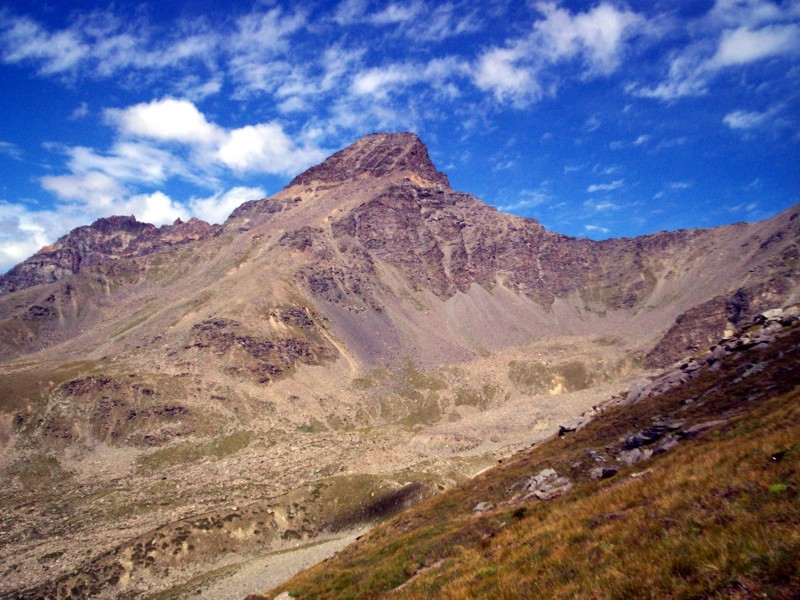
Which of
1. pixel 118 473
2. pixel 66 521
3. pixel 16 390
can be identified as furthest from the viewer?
pixel 16 390

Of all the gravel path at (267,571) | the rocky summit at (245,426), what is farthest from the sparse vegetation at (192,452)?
the gravel path at (267,571)

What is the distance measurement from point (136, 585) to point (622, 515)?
7404 centimetres

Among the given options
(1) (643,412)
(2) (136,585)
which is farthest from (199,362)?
(1) (643,412)

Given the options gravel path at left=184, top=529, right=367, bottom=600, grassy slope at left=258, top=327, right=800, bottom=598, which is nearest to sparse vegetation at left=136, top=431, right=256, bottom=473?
gravel path at left=184, top=529, right=367, bottom=600

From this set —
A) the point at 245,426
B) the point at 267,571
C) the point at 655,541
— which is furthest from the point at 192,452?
the point at 655,541

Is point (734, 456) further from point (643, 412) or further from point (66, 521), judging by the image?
point (66, 521)

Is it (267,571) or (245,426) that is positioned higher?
(245,426)

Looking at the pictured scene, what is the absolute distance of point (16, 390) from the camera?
390 feet

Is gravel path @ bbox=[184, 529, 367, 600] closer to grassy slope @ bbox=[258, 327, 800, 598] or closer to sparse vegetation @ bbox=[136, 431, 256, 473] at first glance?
grassy slope @ bbox=[258, 327, 800, 598]

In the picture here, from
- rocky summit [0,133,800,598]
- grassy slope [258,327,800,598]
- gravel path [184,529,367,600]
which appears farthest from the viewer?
rocky summit [0,133,800,598]

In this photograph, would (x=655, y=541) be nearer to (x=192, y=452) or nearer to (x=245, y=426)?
(x=192, y=452)

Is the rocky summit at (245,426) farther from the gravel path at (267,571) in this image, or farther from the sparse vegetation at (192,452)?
A: the gravel path at (267,571)

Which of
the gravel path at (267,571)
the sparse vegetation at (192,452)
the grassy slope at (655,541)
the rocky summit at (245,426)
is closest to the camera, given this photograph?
the grassy slope at (655,541)

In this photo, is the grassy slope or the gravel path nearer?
the grassy slope
